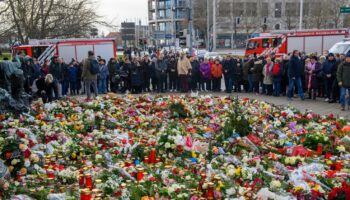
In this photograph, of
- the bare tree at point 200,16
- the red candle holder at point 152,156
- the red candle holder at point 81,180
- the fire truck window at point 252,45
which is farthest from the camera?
the bare tree at point 200,16

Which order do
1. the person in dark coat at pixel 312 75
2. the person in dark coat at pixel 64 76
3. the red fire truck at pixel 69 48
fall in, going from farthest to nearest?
the red fire truck at pixel 69 48, the person in dark coat at pixel 64 76, the person in dark coat at pixel 312 75

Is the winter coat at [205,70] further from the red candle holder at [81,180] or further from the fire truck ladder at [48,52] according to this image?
the red candle holder at [81,180]

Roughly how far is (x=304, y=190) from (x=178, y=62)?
543 inches

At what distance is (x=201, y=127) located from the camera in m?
10.4

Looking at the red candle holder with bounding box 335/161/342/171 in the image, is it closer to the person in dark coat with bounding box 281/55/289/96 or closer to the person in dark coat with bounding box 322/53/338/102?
the person in dark coat with bounding box 322/53/338/102

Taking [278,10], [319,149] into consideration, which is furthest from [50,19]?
[278,10]

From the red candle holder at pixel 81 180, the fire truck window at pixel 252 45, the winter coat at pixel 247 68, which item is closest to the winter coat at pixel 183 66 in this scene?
the winter coat at pixel 247 68

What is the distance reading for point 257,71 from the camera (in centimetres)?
1833

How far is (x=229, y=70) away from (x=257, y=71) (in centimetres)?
136

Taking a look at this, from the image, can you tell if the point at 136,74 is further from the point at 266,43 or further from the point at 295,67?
the point at 266,43

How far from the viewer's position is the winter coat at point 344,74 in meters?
13.7

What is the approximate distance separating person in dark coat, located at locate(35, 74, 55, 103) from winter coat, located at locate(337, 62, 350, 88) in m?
9.42

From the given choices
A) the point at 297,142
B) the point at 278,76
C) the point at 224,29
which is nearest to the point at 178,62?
the point at 278,76

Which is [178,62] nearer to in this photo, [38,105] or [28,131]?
[38,105]
